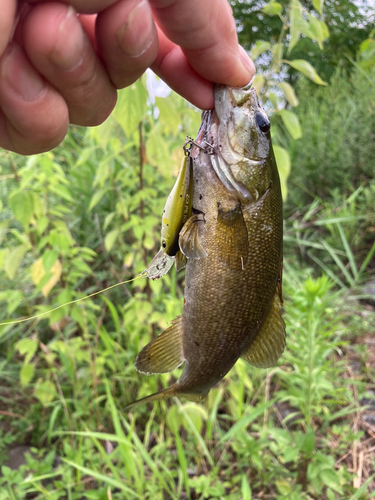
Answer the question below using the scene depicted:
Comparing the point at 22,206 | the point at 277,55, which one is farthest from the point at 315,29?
the point at 22,206

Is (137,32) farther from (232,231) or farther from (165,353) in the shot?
(165,353)

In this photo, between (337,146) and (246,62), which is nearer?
(246,62)

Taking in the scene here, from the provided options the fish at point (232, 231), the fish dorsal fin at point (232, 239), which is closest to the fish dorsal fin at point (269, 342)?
the fish at point (232, 231)

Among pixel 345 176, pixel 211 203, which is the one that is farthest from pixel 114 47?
pixel 345 176

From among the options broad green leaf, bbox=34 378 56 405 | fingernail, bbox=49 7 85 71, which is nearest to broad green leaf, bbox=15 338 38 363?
broad green leaf, bbox=34 378 56 405

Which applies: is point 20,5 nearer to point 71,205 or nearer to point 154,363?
point 154,363

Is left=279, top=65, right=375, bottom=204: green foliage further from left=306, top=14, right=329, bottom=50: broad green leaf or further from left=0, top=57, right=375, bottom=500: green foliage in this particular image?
left=306, top=14, right=329, bottom=50: broad green leaf
